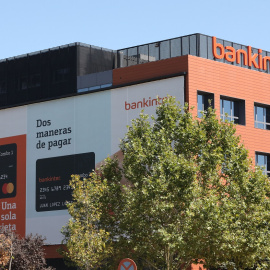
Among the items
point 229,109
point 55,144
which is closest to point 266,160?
point 229,109

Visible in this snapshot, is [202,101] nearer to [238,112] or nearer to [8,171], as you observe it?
[238,112]

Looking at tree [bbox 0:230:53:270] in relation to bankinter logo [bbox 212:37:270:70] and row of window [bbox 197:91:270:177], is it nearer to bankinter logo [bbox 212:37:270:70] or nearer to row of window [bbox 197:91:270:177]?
row of window [bbox 197:91:270:177]

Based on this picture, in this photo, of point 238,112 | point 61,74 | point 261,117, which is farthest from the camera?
point 61,74

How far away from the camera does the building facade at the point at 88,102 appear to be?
51.6 metres

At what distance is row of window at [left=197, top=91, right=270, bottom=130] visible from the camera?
5131cm

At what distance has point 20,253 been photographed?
48.0 metres

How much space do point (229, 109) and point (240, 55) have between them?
371 cm

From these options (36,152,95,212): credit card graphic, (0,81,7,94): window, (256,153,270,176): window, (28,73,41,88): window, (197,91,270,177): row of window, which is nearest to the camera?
(197,91,270,177): row of window

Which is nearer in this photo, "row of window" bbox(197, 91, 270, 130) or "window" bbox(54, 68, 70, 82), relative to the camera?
"row of window" bbox(197, 91, 270, 130)

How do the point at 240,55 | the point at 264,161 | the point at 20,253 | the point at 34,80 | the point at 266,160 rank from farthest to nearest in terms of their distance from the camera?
the point at 34,80
the point at 266,160
the point at 264,161
the point at 240,55
the point at 20,253

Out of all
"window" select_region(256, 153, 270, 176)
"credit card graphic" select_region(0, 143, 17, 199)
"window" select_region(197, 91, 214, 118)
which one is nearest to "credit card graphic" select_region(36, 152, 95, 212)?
"credit card graphic" select_region(0, 143, 17, 199)

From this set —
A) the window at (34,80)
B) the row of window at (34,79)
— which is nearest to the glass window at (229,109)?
the row of window at (34,79)

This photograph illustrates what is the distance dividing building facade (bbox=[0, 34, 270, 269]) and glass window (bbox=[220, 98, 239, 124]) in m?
0.06

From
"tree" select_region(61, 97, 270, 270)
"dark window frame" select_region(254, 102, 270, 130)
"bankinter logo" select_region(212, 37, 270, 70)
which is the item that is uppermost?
"bankinter logo" select_region(212, 37, 270, 70)
